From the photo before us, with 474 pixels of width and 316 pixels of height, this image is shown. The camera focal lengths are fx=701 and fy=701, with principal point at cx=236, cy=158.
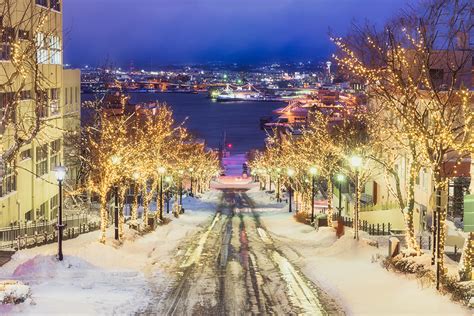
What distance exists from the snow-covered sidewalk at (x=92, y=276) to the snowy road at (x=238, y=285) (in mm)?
715

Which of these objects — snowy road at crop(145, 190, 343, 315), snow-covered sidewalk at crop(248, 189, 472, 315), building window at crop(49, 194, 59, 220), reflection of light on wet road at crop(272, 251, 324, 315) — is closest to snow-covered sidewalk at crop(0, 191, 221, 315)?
snowy road at crop(145, 190, 343, 315)

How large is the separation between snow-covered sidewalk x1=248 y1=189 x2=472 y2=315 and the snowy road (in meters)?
0.55

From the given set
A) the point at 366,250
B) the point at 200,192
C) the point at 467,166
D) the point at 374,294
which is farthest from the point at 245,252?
the point at 200,192

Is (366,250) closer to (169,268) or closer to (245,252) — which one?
(245,252)

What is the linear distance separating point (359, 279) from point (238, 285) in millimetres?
3689

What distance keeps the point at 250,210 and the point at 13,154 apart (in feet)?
156

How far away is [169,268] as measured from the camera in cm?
2402

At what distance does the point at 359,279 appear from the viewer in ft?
69.3

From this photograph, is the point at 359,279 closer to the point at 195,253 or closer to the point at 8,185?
the point at 195,253

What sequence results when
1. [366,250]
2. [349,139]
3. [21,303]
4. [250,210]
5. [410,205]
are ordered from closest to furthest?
[21,303]
[410,205]
[366,250]
[349,139]
[250,210]

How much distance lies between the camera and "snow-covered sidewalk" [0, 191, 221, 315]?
53.3 feet

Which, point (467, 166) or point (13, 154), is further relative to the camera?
point (467, 166)

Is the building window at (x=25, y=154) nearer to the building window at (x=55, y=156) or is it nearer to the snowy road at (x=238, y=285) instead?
the building window at (x=55, y=156)

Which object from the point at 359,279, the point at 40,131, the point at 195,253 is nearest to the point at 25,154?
the point at 40,131
